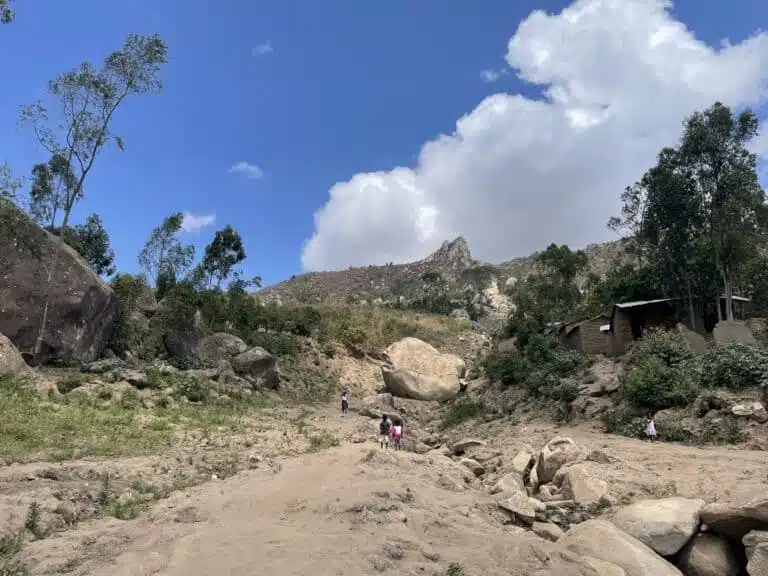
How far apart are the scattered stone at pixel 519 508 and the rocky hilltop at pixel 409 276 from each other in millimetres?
63834

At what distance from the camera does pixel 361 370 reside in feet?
125

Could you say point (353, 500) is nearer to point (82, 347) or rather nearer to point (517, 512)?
point (517, 512)

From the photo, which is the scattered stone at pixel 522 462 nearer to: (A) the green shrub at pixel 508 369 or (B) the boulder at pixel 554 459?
(B) the boulder at pixel 554 459

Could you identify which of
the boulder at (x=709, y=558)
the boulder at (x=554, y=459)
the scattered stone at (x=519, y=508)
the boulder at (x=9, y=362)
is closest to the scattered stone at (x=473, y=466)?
the boulder at (x=554, y=459)

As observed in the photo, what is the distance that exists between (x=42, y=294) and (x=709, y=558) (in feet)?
79.0

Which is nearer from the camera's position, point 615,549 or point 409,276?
point 615,549

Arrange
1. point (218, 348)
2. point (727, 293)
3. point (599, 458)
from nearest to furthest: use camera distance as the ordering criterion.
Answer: point (599, 458) → point (727, 293) → point (218, 348)

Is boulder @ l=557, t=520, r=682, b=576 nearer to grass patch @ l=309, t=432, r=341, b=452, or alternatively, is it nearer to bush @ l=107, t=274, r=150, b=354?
grass patch @ l=309, t=432, r=341, b=452

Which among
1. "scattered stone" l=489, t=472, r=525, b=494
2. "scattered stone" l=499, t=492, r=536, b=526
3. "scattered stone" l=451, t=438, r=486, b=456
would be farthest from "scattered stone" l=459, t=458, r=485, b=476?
"scattered stone" l=499, t=492, r=536, b=526

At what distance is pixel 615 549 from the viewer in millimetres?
7031

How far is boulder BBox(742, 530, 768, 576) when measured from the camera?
643cm

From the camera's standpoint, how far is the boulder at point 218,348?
2938cm

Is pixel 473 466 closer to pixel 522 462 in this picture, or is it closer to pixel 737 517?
pixel 522 462

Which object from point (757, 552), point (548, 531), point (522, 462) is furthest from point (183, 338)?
point (757, 552)
